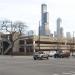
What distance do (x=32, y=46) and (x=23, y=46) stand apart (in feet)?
30.9

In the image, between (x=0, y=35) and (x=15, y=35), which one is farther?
(x=0, y=35)

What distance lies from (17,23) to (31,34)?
2574cm

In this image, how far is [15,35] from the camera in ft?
376

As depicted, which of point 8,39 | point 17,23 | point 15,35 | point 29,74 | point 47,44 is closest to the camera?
point 29,74

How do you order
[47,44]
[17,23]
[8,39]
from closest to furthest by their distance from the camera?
[17,23] → [8,39] → [47,44]

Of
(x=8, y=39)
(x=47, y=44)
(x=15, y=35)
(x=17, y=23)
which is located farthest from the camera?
(x=47, y=44)

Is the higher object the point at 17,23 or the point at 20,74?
the point at 17,23

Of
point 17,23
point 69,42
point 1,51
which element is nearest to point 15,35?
point 17,23

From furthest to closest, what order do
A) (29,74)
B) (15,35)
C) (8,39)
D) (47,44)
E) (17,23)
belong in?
(47,44) < (8,39) < (15,35) < (17,23) < (29,74)

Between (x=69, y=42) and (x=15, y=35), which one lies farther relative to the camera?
(x=69, y=42)

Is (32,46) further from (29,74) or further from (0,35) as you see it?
(29,74)

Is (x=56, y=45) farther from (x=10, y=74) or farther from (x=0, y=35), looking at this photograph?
(x=10, y=74)

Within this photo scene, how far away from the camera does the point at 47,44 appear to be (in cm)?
13188

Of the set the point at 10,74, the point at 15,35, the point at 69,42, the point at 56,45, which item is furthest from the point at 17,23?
the point at 10,74
